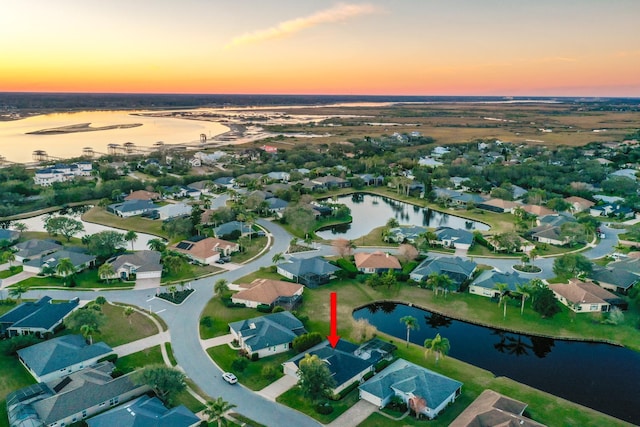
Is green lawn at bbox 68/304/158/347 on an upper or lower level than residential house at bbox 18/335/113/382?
lower

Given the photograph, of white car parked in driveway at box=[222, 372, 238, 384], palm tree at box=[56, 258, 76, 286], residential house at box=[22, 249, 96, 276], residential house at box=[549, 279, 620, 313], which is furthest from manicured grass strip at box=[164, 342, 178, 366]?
residential house at box=[549, 279, 620, 313]

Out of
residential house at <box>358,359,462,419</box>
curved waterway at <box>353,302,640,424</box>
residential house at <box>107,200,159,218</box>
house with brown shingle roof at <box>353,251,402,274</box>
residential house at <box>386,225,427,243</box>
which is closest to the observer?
residential house at <box>358,359,462,419</box>

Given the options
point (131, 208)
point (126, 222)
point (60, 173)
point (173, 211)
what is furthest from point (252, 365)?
point (60, 173)

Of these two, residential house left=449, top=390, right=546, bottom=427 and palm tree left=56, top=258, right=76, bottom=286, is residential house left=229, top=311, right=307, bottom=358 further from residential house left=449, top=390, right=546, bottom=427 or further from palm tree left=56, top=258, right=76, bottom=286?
palm tree left=56, top=258, right=76, bottom=286

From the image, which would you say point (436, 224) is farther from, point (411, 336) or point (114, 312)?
point (114, 312)

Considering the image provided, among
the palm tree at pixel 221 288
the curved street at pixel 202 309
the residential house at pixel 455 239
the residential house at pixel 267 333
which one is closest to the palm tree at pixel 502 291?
the curved street at pixel 202 309

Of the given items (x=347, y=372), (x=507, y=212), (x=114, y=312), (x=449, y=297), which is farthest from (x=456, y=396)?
(x=507, y=212)

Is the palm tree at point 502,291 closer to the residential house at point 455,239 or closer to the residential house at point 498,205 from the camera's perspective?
the residential house at point 455,239

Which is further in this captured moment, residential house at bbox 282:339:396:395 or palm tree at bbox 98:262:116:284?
palm tree at bbox 98:262:116:284
